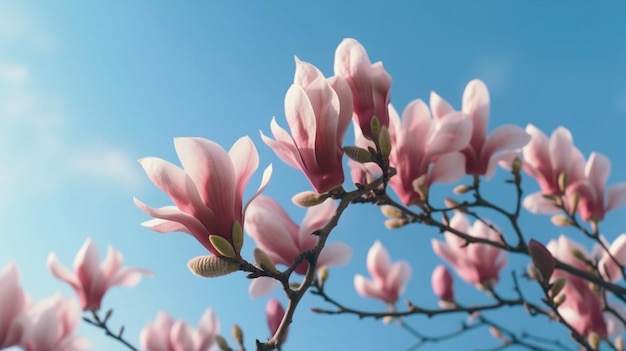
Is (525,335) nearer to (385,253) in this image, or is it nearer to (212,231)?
(385,253)

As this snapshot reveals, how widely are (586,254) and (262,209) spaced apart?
1.11 meters

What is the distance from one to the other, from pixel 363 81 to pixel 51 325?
1.47 meters

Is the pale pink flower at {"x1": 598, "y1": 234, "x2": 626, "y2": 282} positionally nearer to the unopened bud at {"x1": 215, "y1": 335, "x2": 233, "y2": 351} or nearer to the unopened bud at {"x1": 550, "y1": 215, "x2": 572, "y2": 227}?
the unopened bud at {"x1": 550, "y1": 215, "x2": 572, "y2": 227}

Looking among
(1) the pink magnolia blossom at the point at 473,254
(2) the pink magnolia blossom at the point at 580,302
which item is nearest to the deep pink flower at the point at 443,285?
(1) the pink magnolia blossom at the point at 473,254

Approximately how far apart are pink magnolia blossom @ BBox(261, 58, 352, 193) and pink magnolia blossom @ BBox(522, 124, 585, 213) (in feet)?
2.70

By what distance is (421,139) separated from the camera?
1.24 m

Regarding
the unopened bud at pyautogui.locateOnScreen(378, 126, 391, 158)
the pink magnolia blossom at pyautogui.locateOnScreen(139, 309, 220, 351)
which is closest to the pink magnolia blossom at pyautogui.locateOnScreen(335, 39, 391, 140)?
the unopened bud at pyautogui.locateOnScreen(378, 126, 391, 158)

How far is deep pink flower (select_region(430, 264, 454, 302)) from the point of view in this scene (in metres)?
2.10

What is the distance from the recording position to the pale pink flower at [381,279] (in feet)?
7.54

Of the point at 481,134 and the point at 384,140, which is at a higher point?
the point at 481,134

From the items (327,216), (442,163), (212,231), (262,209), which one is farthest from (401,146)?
(212,231)

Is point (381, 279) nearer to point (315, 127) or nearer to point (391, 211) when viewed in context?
point (391, 211)

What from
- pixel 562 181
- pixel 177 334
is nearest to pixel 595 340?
pixel 562 181

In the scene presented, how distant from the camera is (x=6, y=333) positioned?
1691 millimetres
